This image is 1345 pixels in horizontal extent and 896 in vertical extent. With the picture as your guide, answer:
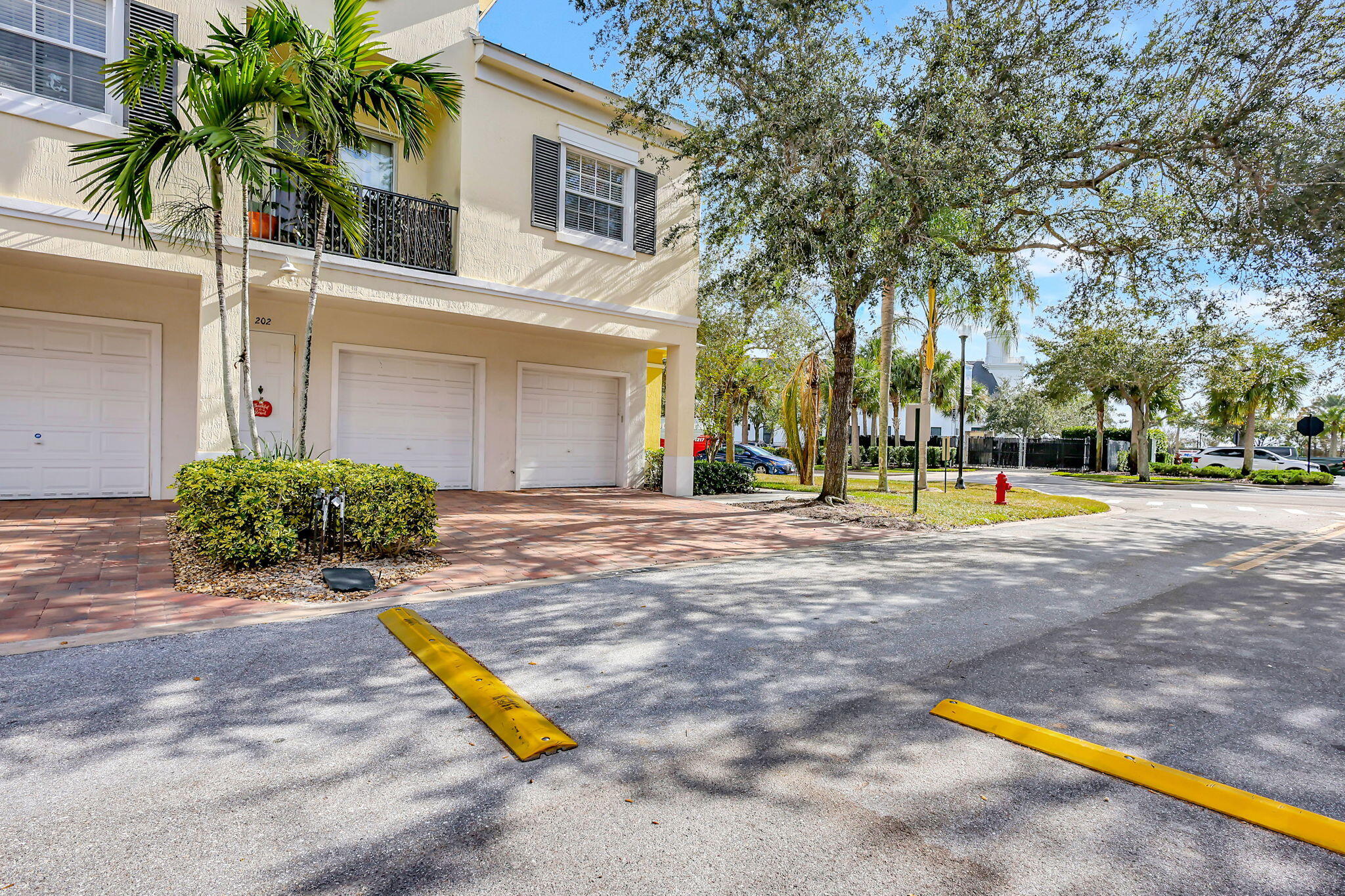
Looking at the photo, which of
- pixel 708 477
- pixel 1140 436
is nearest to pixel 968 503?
pixel 708 477

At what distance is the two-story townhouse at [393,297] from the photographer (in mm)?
8148

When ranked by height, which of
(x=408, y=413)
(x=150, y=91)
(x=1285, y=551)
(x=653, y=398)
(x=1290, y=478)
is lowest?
(x=1285, y=551)

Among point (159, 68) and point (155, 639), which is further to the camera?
point (159, 68)

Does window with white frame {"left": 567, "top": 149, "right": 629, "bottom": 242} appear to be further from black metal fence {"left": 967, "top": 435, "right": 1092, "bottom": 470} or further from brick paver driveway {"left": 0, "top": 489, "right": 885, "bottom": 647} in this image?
black metal fence {"left": 967, "top": 435, "right": 1092, "bottom": 470}

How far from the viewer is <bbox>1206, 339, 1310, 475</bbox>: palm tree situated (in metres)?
25.0

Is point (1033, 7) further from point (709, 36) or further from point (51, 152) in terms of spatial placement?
point (51, 152)

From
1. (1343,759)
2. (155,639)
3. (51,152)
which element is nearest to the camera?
(1343,759)

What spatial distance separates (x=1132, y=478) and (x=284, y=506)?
108 feet

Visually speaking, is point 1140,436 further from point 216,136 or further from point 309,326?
point 216,136

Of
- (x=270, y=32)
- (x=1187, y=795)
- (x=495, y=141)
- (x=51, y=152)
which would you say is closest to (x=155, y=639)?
(x=1187, y=795)

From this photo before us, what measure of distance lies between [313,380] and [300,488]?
591 cm

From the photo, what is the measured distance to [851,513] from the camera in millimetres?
11555

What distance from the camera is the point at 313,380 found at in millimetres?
11312

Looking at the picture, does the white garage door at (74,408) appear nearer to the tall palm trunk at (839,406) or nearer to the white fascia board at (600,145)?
the white fascia board at (600,145)
